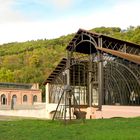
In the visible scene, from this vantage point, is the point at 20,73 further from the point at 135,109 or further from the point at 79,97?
the point at 135,109

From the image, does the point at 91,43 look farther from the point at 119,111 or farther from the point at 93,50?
the point at 119,111

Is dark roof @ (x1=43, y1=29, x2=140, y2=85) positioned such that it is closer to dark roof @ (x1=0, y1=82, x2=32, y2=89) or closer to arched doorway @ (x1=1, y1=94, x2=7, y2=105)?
arched doorway @ (x1=1, y1=94, x2=7, y2=105)

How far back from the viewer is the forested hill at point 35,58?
300 ft

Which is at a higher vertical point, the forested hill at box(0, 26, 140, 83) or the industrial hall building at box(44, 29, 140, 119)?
the forested hill at box(0, 26, 140, 83)

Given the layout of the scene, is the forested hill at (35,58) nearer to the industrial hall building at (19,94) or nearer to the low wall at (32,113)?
the industrial hall building at (19,94)

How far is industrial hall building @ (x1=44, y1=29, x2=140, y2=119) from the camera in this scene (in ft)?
106

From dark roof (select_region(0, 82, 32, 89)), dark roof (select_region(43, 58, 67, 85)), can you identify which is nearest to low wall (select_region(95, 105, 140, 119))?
dark roof (select_region(43, 58, 67, 85))

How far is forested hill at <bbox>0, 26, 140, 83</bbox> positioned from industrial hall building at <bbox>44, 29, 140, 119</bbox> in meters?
27.0

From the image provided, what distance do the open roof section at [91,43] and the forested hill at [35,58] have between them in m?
27.0

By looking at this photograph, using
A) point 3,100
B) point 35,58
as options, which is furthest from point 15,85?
point 35,58

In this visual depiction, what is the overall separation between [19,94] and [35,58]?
107 feet

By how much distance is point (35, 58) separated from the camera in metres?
108

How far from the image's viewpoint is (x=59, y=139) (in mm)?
14148

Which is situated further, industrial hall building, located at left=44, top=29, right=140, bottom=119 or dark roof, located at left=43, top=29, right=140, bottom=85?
dark roof, located at left=43, top=29, right=140, bottom=85
